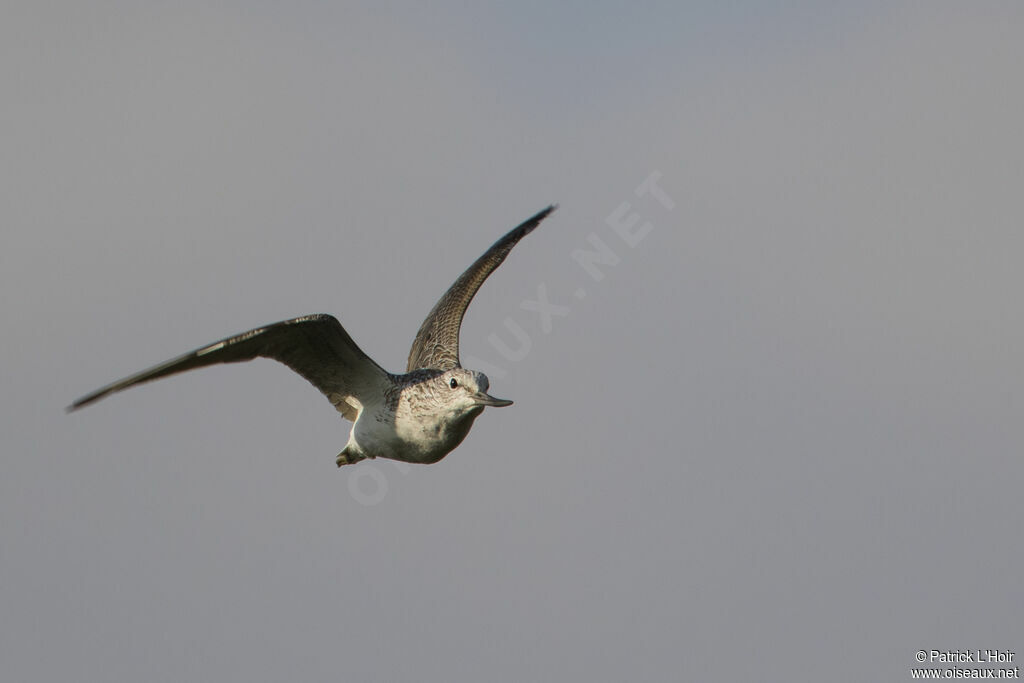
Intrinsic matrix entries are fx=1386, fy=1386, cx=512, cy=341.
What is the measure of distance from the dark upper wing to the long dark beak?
3.23 m

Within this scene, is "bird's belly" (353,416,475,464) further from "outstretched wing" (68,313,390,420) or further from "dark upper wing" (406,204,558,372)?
"dark upper wing" (406,204,558,372)

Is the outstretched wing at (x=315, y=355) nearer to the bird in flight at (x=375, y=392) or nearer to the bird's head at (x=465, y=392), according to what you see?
the bird in flight at (x=375, y=392)

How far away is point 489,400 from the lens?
58.9 feet

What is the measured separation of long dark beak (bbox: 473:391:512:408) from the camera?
17797 mm

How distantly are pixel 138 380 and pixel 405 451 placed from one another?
16.1 feet

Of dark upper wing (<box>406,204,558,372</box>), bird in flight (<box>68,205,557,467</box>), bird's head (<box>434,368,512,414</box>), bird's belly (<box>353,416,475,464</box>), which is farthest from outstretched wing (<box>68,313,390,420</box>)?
dark upper wing (<box>406,204,558,372</box>)

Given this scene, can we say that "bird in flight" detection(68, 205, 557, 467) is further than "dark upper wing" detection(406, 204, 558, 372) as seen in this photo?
No

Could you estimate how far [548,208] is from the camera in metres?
25.6

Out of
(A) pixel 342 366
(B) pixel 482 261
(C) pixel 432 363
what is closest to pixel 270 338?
(A) pixel 342 366

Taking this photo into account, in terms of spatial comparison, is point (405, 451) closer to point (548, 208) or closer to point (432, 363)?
point (432, 363)

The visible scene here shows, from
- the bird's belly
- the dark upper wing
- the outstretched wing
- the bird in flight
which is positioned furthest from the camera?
the dark upper wing

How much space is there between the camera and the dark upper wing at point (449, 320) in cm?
2192

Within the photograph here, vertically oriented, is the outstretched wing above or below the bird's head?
above

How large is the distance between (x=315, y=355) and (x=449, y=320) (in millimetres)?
4196
